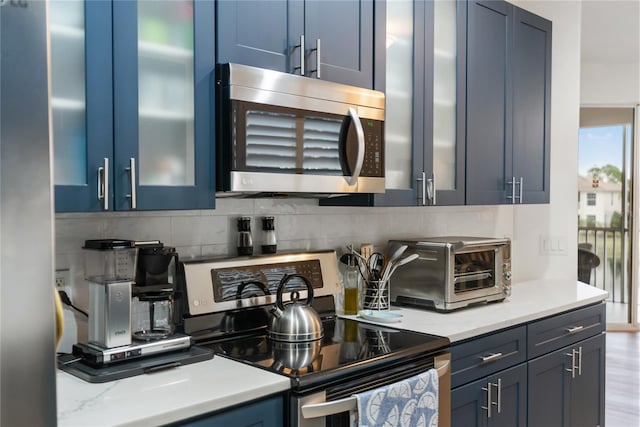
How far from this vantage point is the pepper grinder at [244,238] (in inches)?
90.7

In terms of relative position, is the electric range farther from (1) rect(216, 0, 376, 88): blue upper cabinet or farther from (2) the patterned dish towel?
(1) rect(216, 0, 376, 88): blue upper cabinet

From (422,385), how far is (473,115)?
4.76ft

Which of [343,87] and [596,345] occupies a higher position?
[343,87]

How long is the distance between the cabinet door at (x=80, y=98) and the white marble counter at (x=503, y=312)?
130cm

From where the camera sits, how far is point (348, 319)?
250 centimetres

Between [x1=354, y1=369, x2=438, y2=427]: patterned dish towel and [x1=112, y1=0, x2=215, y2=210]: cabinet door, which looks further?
[x1=354, y1=369, x2=438, y2=427]: patterned dish towel

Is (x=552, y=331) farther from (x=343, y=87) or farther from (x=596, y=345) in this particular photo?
(x=343, y=87)

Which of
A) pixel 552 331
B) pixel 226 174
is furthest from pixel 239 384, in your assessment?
pixel 552 331

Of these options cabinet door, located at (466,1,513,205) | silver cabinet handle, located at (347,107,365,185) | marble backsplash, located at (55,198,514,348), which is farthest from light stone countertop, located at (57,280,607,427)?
cabinet door, located at (466,1,513,205)

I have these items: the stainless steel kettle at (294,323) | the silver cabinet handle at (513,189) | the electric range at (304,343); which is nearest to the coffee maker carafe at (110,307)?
the electric range at (304,343)

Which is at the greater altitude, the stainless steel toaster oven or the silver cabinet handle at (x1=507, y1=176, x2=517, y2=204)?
the silver cabinet handle at (x1=507, y1=176, x2=517, y2=204)

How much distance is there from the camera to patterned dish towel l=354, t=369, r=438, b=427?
180 centimetres

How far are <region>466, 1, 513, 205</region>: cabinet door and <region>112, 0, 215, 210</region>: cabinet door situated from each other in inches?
58.1

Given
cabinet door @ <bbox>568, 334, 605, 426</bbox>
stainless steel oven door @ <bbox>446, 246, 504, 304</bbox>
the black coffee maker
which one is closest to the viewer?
the black coffee maker
